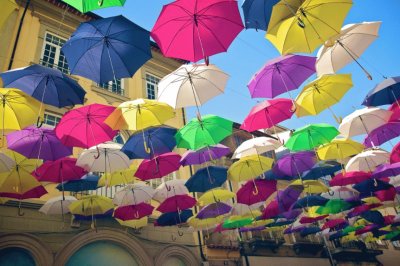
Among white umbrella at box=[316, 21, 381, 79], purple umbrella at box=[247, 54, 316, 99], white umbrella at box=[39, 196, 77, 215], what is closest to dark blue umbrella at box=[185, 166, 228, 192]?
purple umbrella at box=[247, 54, 316, 99]

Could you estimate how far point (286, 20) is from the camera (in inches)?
215

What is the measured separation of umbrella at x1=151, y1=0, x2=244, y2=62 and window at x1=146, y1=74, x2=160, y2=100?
11.1 m

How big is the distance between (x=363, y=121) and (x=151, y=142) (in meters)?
6.76

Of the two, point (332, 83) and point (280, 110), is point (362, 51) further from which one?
point (280, 110)

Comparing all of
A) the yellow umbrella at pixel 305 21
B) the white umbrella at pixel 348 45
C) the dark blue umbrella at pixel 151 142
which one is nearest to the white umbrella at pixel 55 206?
the dark blue umbrella at pixel 151 142

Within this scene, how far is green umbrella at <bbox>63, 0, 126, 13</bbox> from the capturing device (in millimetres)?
5129

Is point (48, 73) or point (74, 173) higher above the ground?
point (48, 73)

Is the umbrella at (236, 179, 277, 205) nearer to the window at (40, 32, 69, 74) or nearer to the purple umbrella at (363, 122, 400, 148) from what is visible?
the purple umbrella at (363, 122, 400, 148)

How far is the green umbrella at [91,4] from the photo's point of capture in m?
5.13

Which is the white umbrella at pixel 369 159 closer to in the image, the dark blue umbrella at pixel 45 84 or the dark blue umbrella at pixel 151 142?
the dark blue umbrella at pixel 151 142

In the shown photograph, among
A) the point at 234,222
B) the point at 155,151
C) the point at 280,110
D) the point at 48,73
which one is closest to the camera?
the point at 48,73

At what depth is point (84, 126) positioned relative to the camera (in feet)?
23.4

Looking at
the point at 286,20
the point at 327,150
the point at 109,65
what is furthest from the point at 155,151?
the point at 327,150

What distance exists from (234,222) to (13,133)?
910 centimetres
